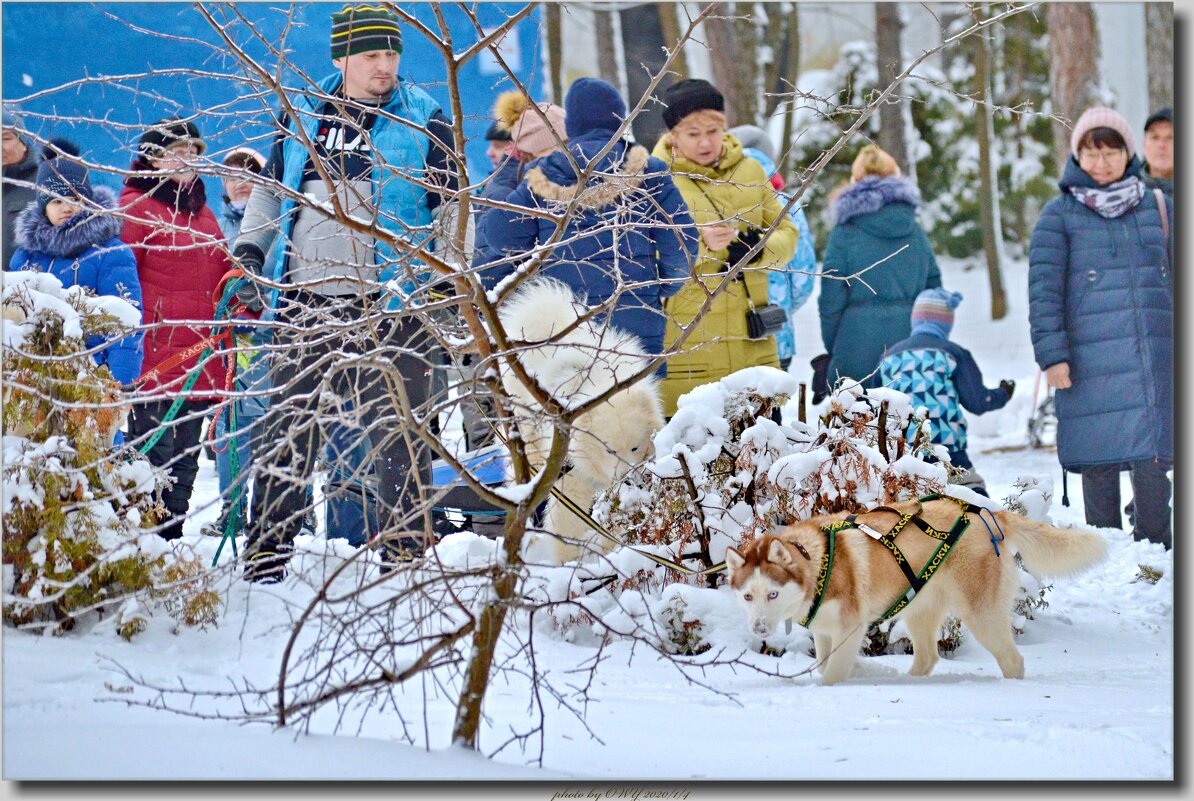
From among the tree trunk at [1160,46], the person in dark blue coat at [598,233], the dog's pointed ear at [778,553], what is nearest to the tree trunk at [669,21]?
the person in dark blue coat at [598,233]

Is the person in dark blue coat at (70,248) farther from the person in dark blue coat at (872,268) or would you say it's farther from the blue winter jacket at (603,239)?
the person in dark blue coat at (872,268)

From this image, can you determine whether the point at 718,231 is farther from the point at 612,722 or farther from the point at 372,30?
the point at 612,722

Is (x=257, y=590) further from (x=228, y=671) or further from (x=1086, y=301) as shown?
(x=1086, y=301)

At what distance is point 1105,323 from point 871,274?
89 cm

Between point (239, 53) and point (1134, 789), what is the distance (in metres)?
2.61

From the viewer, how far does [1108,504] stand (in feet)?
12.2

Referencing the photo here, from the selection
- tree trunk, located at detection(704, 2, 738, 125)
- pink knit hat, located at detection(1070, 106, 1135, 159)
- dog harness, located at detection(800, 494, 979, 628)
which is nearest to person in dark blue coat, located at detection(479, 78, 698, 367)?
dog harness, located at detection(800, 494, 979, 628)

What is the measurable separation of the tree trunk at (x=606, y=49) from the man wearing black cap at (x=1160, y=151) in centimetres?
170

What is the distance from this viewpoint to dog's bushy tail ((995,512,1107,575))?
3.05 meters

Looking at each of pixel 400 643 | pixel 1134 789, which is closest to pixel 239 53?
pixel 400 643

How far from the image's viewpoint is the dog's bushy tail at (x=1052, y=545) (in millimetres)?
3051

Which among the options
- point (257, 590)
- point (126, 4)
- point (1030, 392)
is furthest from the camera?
point (1030, 392)

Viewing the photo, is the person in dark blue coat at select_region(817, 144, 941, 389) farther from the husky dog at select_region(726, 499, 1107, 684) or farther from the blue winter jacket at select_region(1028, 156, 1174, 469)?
the husky dog at select_region(726, 499, 1107, 684)

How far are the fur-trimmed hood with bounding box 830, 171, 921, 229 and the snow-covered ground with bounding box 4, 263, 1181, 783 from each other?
6.11ft
